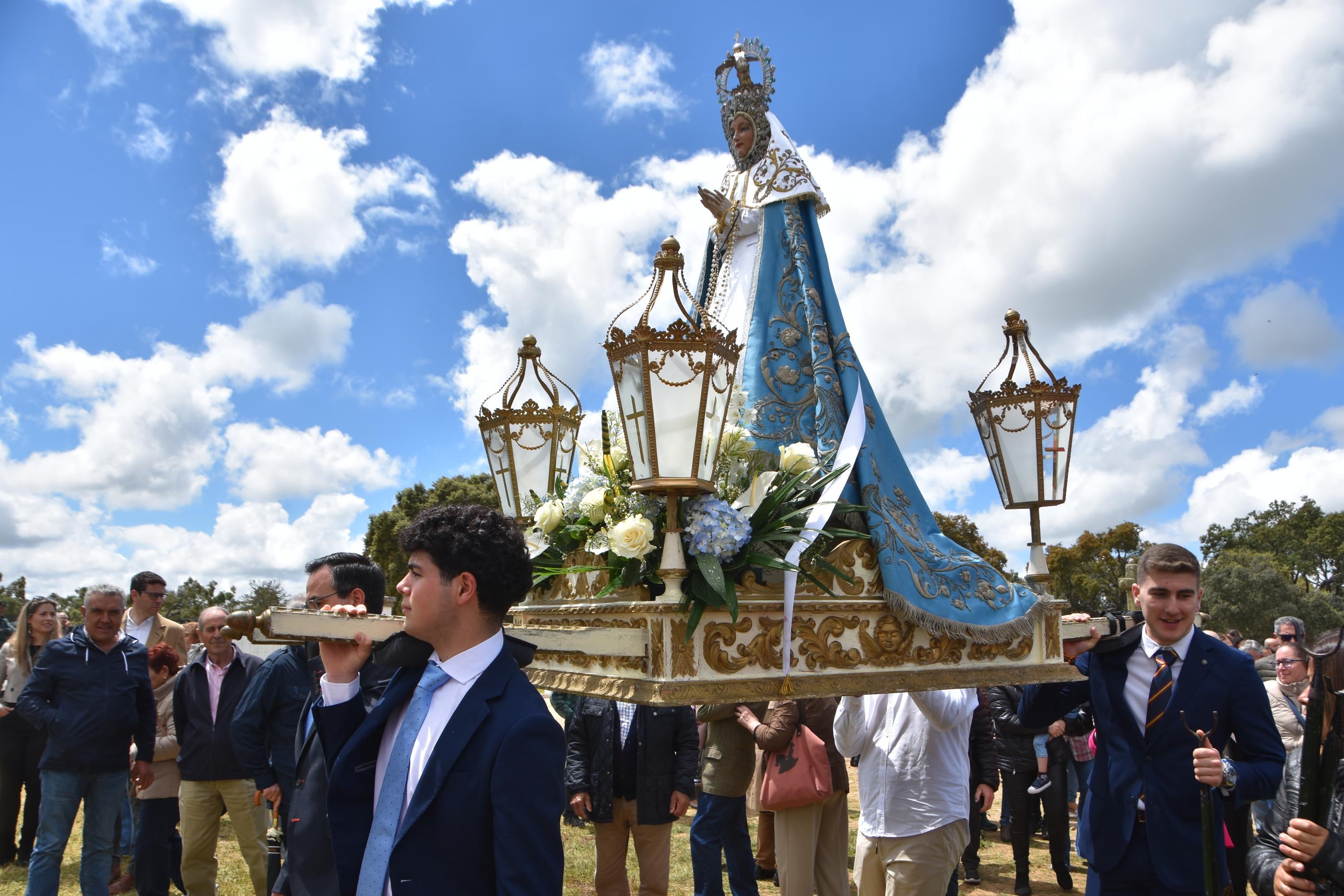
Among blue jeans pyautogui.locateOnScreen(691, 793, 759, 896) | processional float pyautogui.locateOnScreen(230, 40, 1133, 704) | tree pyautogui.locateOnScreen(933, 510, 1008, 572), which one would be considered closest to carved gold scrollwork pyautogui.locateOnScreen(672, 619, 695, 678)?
processional float pyautogui.locateOnScreen(230, 40, 1133, 704)

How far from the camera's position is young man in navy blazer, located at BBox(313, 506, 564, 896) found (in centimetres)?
201

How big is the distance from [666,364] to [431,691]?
4.20 ft

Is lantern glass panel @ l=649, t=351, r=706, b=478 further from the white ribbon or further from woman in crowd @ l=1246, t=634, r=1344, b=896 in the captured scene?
woman in crowd @ l=1246, t=634, r=1344, b=896

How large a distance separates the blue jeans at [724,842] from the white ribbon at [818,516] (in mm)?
2764

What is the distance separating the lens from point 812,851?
527 cm

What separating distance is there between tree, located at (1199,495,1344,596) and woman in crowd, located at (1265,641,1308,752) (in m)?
50.6

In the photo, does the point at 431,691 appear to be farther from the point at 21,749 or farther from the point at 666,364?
the point at 21,749

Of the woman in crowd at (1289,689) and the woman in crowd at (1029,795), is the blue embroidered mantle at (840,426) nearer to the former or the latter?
the woman in crowd at (1289,689)

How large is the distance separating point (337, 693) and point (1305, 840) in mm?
2577

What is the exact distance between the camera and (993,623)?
3445 mm

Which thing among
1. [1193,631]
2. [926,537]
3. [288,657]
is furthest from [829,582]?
[288,657]

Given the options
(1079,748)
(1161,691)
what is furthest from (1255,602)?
(1161,691)

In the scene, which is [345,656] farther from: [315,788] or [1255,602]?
[1255,602]

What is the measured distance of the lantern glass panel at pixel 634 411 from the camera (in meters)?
3.00
